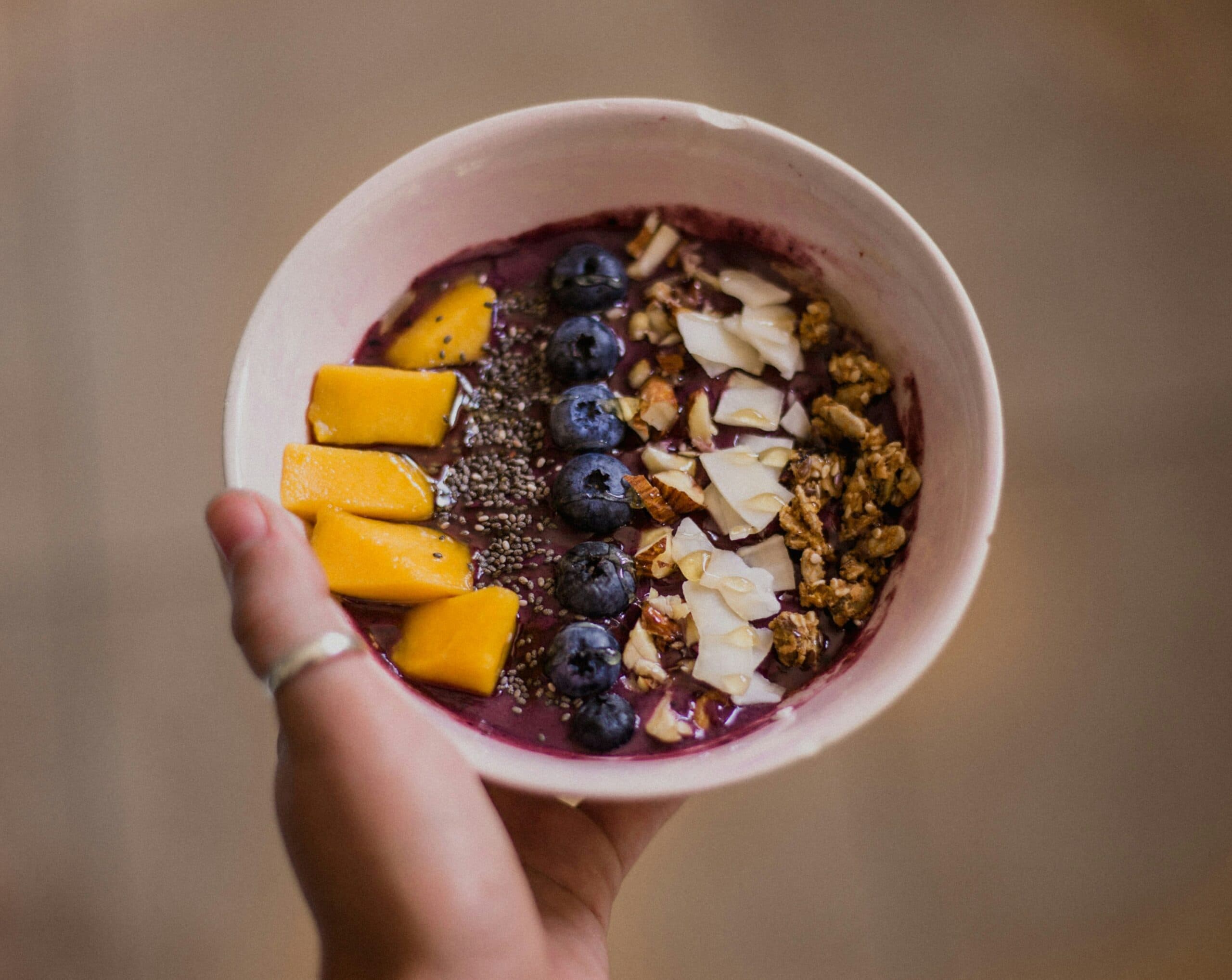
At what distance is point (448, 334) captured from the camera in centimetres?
93

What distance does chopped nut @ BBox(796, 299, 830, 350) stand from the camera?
921 millimetres

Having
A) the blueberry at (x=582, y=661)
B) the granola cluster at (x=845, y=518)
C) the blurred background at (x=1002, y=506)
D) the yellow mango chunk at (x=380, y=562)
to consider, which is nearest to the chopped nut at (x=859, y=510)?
the granola cluster at (x=845, y=518)

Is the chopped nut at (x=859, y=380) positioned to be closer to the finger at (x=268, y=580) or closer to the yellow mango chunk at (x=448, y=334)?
the yellow mango chunk at (x=448, y=334)

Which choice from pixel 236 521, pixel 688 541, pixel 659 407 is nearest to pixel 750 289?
pixel 659 407

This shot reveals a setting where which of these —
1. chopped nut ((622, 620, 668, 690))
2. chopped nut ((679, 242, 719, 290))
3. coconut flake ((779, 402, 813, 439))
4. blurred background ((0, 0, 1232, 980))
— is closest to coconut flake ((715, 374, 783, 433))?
coconut flake ((779, 402, 813, 439))

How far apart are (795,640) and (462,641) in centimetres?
29

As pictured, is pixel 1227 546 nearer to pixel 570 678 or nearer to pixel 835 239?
pixel 835 239

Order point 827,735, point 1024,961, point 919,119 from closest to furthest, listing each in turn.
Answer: point 827,735 → point 1024,961 → point 919,119

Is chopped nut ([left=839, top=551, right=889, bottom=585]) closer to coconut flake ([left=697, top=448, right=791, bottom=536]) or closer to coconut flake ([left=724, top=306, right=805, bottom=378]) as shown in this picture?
coconut flake ([left=697, top=448, right=791, bottom=536])

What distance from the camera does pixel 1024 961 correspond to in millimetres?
1229

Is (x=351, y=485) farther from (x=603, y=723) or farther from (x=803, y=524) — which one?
(x=803, y=524)

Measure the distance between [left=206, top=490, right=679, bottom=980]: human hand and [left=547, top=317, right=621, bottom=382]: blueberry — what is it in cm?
29

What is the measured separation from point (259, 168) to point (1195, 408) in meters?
1.37

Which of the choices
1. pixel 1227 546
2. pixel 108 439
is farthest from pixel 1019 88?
pixel 108 439
